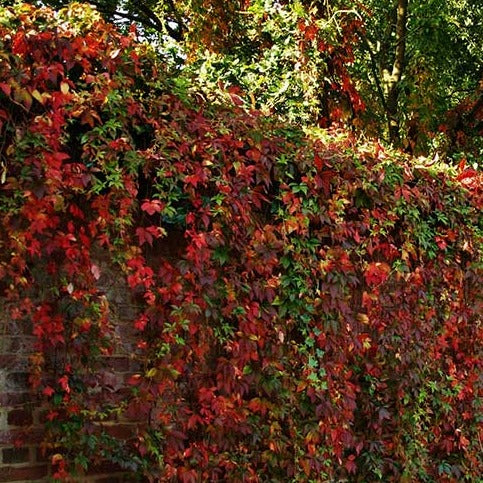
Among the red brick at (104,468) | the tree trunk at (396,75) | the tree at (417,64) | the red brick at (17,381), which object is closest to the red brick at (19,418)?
the red brick at (17,381)

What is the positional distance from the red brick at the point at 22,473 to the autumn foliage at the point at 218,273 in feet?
0.48

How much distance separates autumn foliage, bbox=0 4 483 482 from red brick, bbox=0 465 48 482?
5.8 inches

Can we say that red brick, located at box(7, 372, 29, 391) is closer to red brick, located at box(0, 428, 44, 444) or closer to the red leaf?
red brick, located at box(0, 428, 44, 444)

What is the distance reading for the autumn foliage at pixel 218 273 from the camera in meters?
3.43

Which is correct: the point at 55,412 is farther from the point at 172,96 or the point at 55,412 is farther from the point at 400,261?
the point at 400,261

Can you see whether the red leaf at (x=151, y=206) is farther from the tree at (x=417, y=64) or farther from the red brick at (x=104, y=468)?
the tree at (x=417, y=64)

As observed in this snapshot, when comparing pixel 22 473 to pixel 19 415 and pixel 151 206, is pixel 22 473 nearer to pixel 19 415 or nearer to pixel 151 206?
pixel 19 415

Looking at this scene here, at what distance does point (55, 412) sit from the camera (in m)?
3.52

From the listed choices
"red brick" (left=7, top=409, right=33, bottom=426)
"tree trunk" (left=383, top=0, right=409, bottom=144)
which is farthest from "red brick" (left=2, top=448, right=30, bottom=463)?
"tree trunk" (left=383, top=0, right=409, bottom=144)

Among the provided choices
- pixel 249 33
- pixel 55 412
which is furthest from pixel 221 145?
pixel 249 33

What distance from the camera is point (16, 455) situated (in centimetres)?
350

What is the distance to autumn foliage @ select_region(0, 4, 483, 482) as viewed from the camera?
343cm

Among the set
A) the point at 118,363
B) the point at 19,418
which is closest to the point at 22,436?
the point at 19,418

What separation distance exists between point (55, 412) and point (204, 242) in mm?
1050
